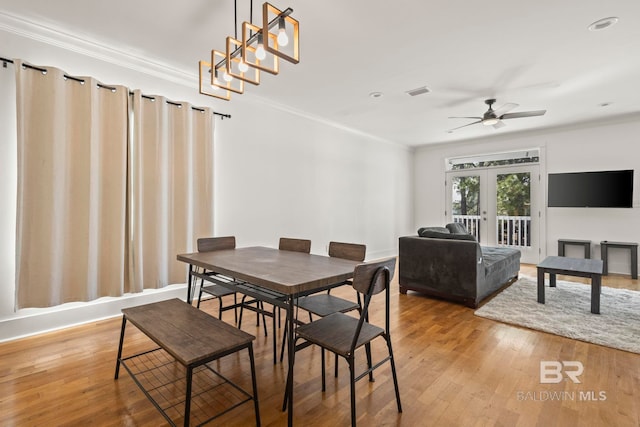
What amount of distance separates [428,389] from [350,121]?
4.59m

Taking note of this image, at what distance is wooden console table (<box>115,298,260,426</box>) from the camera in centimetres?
148

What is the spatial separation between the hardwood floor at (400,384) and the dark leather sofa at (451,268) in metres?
0.72

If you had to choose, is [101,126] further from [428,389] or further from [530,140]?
[530,140]

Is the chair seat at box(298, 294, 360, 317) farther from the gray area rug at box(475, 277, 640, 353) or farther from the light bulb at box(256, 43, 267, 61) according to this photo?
the gray area rug at box(475, 277, 640, 353)

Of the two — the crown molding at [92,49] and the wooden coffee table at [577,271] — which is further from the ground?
the crown molding at [92,49]

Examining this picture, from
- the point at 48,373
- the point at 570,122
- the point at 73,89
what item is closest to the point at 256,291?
the point at 48,373

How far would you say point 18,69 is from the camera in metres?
2.52

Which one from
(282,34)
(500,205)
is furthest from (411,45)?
(500,205)

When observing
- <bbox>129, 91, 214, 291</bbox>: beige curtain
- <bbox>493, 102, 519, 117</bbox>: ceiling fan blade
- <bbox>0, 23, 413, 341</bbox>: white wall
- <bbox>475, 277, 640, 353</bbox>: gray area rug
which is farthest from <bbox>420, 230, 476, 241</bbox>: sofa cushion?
<bbox>129, 91, 214, 291</bbox>: beige curtain

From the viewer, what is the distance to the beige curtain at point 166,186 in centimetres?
319

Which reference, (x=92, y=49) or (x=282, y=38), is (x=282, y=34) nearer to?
(x=282, y=38)

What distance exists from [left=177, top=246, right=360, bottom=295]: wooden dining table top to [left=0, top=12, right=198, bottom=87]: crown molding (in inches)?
89.2

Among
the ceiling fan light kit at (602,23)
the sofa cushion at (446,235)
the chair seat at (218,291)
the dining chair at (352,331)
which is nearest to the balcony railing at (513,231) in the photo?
the sofa cushion at (446,235)

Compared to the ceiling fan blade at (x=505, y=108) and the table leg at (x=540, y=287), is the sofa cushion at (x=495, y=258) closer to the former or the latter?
the table leg at (x=540, y=287)
